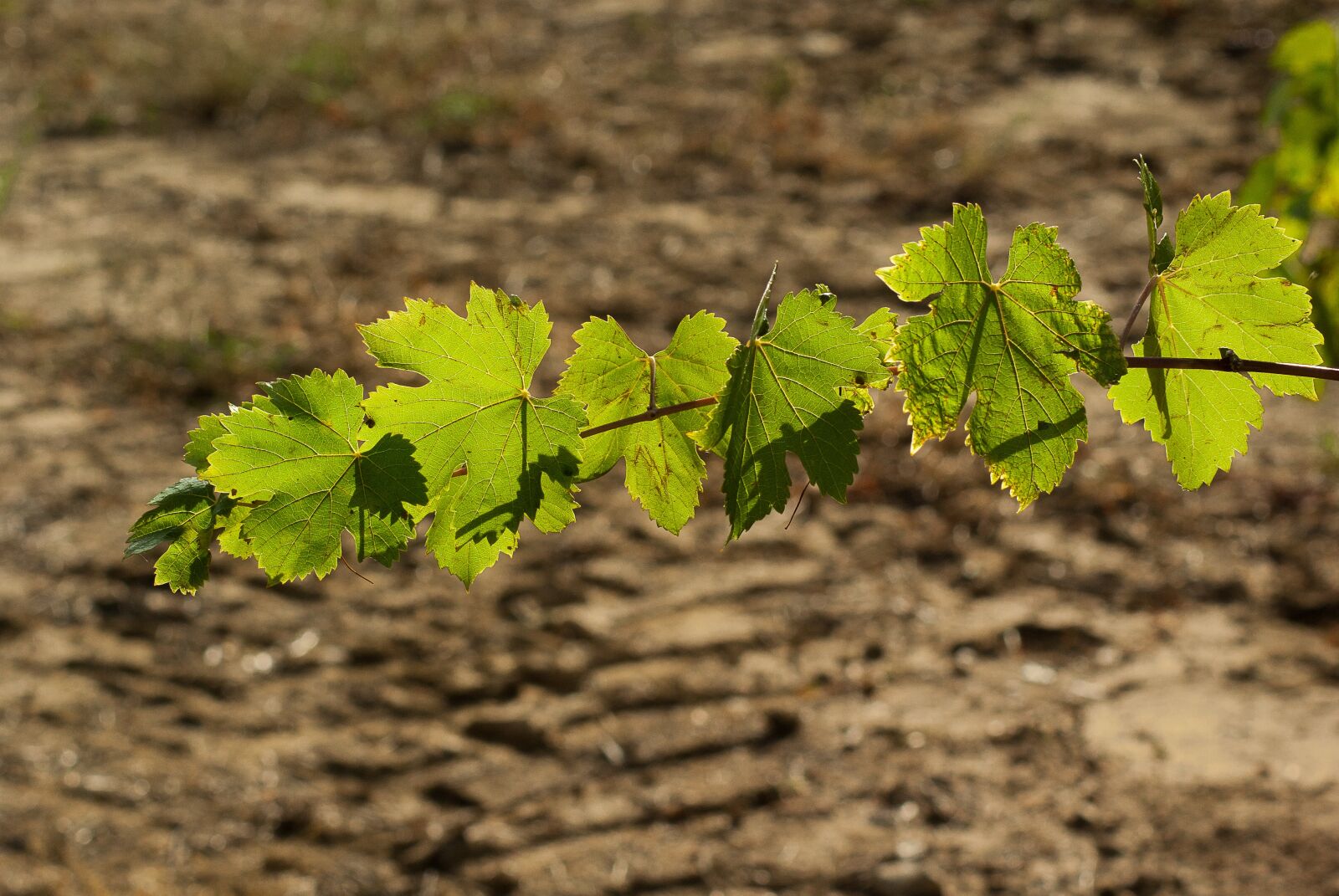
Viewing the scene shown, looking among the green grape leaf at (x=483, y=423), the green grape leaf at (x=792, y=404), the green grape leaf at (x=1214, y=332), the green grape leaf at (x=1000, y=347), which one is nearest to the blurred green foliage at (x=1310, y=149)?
the green grape leaf at (x=1214, y=332)

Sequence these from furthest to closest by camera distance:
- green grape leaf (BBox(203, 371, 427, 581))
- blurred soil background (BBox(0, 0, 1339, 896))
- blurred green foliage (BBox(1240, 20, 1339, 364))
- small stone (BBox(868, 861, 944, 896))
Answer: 1. blurred soil background (BBox(0, 0, 1339, 896))
2. small stone (BBox(868, 861, 944, 896))
3. blurred green foliage (BBox(1240, 20, 1339, 364))
4. green grape leaf (BBox(203, 371, 427, 581))

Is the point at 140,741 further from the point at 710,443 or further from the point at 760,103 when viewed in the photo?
the point at 760,103

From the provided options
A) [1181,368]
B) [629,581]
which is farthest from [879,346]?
[629,581]

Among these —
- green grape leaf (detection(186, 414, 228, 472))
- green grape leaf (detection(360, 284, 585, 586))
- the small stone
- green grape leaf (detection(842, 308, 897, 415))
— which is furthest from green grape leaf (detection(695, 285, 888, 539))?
the small stone

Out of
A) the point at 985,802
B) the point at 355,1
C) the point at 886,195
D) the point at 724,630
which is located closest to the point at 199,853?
the point at 724,630

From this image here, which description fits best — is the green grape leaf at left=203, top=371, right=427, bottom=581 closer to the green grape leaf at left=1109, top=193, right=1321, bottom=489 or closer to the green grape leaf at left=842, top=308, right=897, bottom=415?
the green grape leaf at left=842, top=308, right=897, bottom=415
